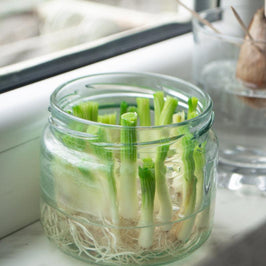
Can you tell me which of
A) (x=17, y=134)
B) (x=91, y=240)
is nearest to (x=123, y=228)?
(x=91, y=240)

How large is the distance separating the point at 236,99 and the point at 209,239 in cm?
16

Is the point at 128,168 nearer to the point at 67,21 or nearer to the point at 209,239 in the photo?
the point at 209,239

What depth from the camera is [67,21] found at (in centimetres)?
73

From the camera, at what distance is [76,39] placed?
711 mm

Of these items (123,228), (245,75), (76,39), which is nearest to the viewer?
(123,228)

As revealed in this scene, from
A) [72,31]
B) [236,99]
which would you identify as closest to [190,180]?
[236,99]

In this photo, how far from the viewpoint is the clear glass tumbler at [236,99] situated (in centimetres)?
60

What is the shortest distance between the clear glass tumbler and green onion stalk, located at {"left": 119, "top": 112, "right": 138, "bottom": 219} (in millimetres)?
185

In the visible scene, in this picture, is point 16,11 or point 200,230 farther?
point 16,11

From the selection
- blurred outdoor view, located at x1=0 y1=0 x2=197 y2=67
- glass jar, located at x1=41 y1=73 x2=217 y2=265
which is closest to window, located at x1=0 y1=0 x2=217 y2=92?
blurred outdoor view, located at x1=0 y1=0 x2=197 y2=67

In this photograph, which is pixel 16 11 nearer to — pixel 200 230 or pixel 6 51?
pixel 6 51

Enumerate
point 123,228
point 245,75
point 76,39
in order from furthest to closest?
point 76,39 → point 245,75 → point 123,228

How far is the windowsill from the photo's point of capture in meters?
0.51

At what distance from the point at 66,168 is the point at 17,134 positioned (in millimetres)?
69
